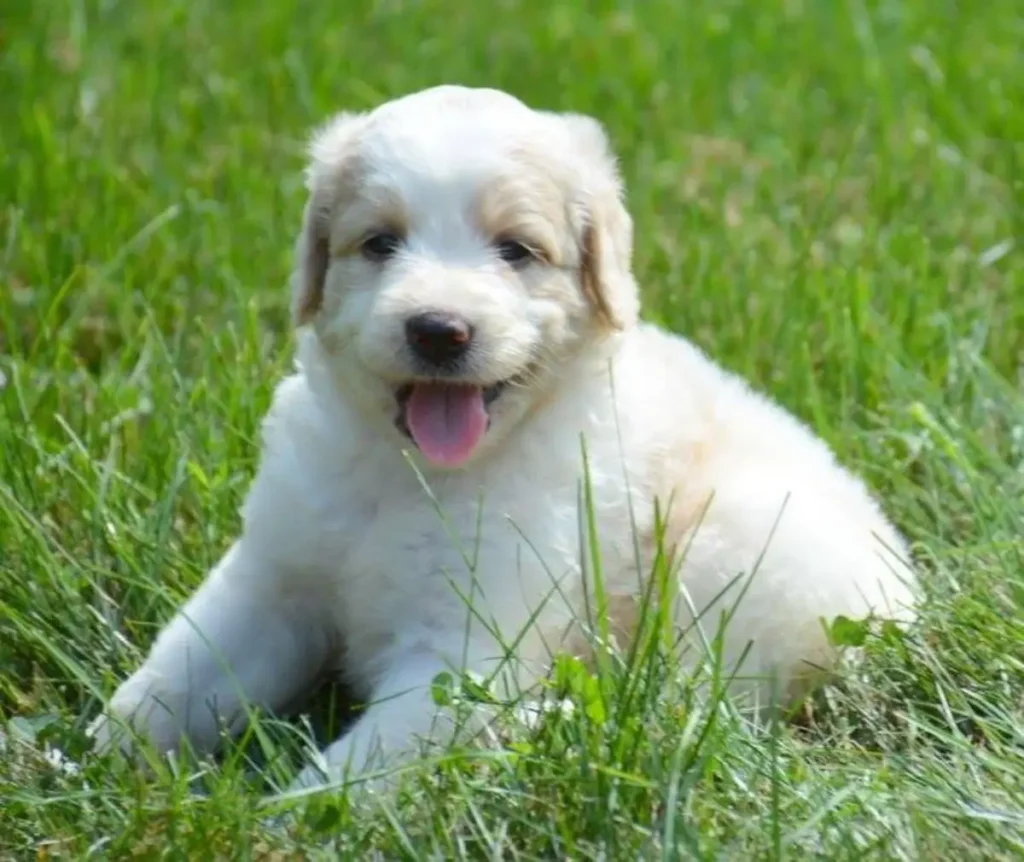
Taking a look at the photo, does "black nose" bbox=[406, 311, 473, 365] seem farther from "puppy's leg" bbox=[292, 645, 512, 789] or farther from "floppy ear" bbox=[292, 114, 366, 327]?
"puppy's leg" bbox=[292, 645, 512, 789]

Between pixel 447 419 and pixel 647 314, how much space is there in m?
2.36

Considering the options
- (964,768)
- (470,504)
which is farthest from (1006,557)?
(470,504)

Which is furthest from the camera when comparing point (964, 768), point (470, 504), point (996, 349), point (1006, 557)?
point (996, 349)

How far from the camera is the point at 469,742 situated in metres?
4.03

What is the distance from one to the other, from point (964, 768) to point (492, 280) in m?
1.47

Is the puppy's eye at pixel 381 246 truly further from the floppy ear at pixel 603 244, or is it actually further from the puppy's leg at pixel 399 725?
the puppy's leg at pixel 399 725

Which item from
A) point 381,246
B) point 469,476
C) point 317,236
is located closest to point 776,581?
point 469,476

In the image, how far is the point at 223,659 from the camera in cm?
441

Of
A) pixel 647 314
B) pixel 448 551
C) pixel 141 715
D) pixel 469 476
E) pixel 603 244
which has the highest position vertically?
pixel 603 244

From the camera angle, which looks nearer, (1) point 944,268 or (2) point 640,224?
(1) point 944,268

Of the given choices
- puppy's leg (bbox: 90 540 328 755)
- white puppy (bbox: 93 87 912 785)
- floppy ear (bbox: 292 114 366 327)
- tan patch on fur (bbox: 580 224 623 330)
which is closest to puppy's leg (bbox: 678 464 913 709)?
white puppy (bbox: 93 87 912 785)

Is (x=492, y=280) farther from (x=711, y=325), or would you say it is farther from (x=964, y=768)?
(x=711, y=325)

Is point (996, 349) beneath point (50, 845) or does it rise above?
above

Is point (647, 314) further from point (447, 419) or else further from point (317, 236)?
point (447, 419)
